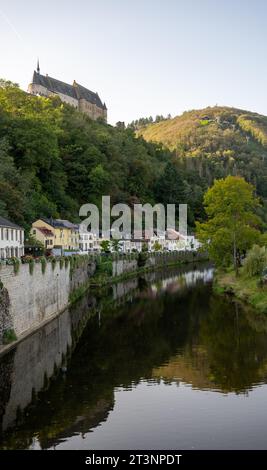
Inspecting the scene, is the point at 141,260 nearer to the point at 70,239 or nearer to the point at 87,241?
the point at 87,241

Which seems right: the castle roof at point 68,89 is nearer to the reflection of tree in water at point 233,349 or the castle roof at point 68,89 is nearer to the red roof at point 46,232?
the red roof at point 46,232

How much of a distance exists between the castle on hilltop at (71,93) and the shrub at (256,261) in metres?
99.4

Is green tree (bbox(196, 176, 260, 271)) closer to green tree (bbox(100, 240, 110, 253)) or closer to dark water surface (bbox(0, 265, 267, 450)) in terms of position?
dark water surface (bbox(0, 265, 267, 450))

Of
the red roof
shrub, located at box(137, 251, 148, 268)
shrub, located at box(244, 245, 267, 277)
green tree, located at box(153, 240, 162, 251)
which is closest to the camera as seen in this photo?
shrub, located at box(244, 245, 267, 277)

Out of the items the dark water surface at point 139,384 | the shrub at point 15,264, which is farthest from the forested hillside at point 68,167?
the shrub at point 15,264

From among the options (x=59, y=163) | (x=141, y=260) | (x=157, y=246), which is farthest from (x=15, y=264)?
(x=157, y=246)

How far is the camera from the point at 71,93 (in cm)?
14688

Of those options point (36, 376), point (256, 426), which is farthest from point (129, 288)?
point (256, 426)

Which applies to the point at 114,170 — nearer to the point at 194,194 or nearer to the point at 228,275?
the point at 194,194

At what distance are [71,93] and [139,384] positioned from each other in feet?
446

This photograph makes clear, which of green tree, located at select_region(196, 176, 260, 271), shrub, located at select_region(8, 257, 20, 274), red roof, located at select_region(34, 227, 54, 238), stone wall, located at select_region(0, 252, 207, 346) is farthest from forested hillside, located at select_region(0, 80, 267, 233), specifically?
shrub, located at select_region(8, 257, 20, 274)

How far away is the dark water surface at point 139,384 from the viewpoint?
47.9ft

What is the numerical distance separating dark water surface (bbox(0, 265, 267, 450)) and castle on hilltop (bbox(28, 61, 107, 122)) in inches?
4200

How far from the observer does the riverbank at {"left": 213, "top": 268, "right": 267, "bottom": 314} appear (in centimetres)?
3518
